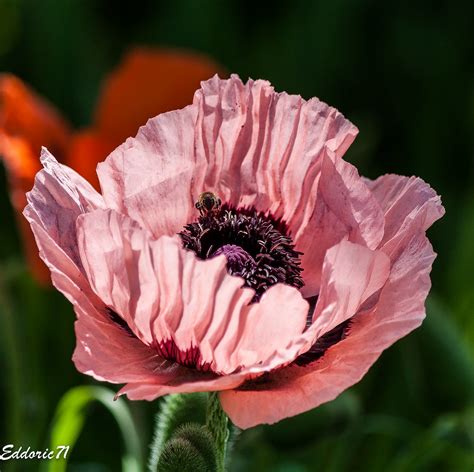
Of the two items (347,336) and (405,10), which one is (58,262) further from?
(405,10)

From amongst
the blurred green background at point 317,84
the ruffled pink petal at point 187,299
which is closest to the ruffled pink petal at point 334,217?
the ruffled pink petal at point 187,299

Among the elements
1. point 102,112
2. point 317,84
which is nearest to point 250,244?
point 102,112

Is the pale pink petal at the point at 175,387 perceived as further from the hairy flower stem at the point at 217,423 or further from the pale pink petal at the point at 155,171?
the pale pink petal at the point at 155,171

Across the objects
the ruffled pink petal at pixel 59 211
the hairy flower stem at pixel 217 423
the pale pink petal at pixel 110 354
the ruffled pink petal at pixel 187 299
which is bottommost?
the hairy flower stem at pixel 217 423

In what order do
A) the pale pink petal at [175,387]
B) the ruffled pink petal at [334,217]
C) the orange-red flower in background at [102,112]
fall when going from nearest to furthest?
the pale pink petal at [175,387]
the ruffled pink petal at [334,217]
the orange-red flower in background at [102,112]

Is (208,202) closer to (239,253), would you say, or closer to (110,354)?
(239,253)

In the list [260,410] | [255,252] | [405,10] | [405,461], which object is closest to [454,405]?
[405,461]

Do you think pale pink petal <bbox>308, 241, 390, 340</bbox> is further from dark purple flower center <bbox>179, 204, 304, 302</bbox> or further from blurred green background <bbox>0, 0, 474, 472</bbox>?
blurred green background <bbox>0, 0, 474, 472</bbox>
